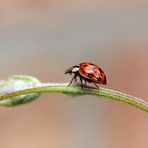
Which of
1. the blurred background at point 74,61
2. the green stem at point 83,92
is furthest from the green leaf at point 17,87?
the blurred background at point 74,61

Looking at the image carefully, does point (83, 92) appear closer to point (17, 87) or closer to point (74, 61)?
point (17, 87)

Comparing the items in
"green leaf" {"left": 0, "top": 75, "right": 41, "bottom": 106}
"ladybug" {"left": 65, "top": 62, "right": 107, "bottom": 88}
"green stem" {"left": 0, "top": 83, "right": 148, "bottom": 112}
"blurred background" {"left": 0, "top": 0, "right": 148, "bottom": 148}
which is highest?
"blurred background" {"left": 0, "top": 0, "right": 148, "bottom": 148}

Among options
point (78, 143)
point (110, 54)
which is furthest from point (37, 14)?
point (78, 143)

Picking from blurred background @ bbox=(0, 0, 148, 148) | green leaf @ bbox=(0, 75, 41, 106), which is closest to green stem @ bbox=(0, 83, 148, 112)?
green leaf @ bbox=(0, 75, 41, 106)

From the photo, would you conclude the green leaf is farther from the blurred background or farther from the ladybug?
the blurred background

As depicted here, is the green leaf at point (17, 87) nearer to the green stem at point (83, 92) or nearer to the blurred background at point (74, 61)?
the green stem at point (83, 92)

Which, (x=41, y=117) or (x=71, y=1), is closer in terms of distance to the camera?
(x=41, y=117)

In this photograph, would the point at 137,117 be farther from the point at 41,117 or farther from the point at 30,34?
the point at 30,34
